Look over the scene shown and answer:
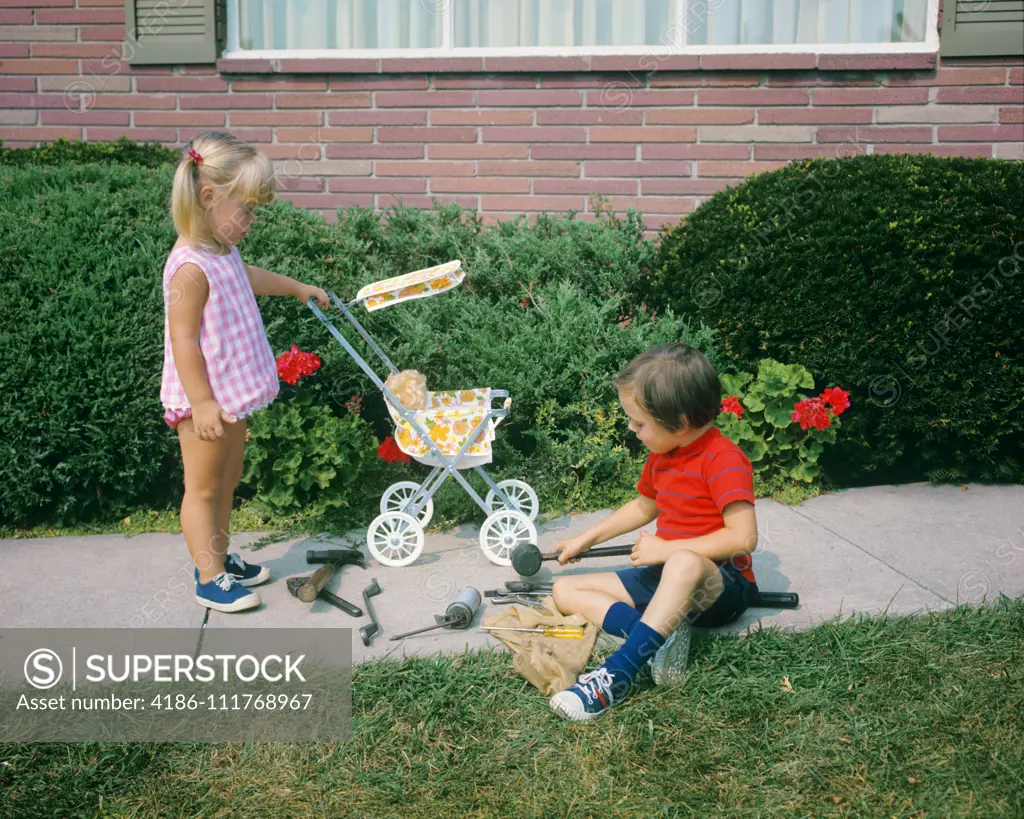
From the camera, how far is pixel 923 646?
3330 millimetres

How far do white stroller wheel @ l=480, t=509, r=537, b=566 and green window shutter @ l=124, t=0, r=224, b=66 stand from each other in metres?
4.54

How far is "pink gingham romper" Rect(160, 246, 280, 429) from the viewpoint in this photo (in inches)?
137

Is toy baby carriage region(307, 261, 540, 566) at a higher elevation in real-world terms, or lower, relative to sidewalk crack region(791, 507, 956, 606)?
higher

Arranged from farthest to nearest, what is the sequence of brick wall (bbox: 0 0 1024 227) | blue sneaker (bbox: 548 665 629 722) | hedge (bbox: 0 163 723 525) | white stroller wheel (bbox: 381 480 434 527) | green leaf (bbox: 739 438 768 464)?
brick wall (bbox: 0 0 1024 227), green leaf (bbox: 739 438 768 464), hedge (bbox: 0 163 723 525), white stroller wheel (bbox: 381 480 434 527), blue sneaker (bbox: 548 665 629 722)

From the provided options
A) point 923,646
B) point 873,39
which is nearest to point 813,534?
point 923,646

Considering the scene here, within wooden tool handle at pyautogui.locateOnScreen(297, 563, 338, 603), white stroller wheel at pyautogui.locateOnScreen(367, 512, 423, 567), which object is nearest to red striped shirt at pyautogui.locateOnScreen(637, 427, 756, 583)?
white stroller wheel at pyautogui.locateOnScreen(367, 512, 423, 567)

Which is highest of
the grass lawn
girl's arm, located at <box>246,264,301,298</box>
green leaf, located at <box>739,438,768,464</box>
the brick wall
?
the brick wall

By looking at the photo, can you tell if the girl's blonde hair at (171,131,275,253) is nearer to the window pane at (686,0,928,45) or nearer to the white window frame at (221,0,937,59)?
the white window frame at (221,0,937,59)

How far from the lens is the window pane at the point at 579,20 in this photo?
22.5ft

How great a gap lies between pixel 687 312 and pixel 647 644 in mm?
Answer: 2814

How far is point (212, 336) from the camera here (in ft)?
11.4

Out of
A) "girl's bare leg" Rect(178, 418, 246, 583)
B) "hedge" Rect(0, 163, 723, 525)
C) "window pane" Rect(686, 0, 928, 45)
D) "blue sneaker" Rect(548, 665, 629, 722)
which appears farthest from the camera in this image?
"window pane" Rect(686, 0, 928, 45)

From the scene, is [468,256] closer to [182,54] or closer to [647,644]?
[182,54]

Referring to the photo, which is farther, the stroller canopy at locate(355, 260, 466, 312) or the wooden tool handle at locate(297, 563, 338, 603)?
the stroller canopy at locate(355, 260, 466, 312)
